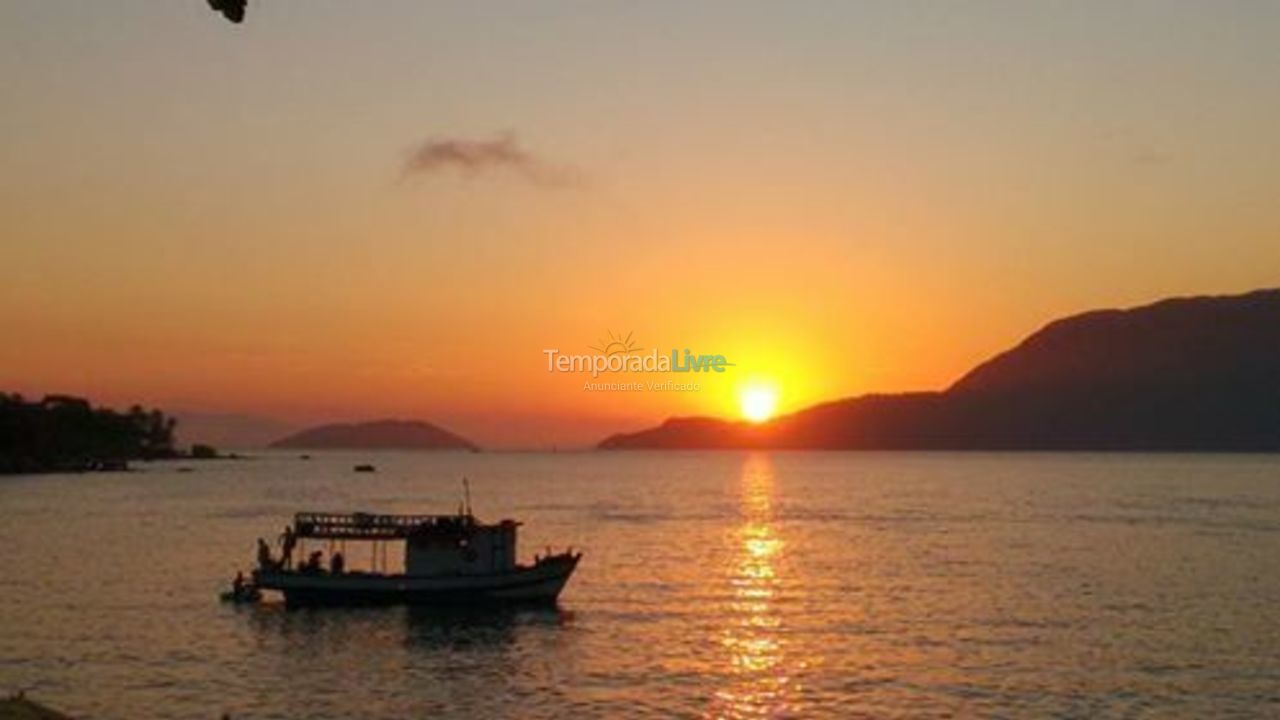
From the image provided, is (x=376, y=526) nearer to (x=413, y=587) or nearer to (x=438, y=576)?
(x=413, y=587)

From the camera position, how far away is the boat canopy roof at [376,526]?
2370 inches

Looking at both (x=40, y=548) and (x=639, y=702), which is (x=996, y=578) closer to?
(x=639, y=702)

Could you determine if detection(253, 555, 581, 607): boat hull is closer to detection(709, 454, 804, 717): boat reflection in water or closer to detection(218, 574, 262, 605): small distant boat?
detection(218, 574, 262, 605): small distant boat

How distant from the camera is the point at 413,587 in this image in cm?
5953

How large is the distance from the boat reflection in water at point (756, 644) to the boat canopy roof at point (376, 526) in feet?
40.8

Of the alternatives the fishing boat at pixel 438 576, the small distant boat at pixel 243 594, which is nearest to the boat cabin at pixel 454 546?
the fishing boat at pixel 438 576

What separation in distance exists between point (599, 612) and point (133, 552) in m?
43.2

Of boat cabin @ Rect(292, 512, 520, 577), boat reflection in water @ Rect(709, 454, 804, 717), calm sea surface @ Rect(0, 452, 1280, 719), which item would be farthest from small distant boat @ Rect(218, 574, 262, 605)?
boat reflection in water @ Rect(709, 454, 804, 717)

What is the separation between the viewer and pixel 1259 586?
73.1m

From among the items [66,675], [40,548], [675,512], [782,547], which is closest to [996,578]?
[782,547]

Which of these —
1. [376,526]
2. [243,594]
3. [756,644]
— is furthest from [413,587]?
[756,644]

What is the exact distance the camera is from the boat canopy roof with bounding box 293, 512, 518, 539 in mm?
60188

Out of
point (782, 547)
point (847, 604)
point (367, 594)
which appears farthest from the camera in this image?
point (782, 547)

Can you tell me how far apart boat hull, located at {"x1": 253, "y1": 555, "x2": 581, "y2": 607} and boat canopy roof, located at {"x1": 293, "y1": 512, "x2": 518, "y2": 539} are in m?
2.06
